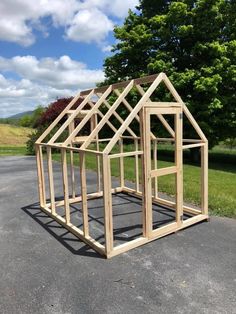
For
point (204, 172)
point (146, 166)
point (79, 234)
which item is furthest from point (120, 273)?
point (204, 172)

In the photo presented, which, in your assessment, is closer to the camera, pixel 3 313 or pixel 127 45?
pixel 3 313

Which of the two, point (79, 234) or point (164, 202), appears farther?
point (164, 202)

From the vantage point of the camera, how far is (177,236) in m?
5.56

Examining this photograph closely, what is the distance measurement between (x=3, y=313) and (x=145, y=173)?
9.68 ft

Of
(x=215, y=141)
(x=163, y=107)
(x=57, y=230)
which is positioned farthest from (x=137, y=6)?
(x=57, y=230)

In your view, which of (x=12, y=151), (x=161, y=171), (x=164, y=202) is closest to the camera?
(x=161, y=171)

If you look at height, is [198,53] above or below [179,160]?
above

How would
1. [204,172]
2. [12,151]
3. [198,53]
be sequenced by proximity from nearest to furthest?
[204,172]
[198,53]
[12,151]

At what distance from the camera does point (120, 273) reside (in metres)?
4.31

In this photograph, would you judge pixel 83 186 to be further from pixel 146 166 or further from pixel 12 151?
pixel 12 151

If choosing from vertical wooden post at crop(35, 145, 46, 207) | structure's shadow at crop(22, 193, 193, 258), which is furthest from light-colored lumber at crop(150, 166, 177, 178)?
vertical wooden post at crop(35, 145, 46, 207)

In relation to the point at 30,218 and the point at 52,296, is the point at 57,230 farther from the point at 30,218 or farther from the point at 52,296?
the point at 52,296

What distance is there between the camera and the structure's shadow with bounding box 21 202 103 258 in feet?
16.7

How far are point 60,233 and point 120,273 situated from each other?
2.00 m
